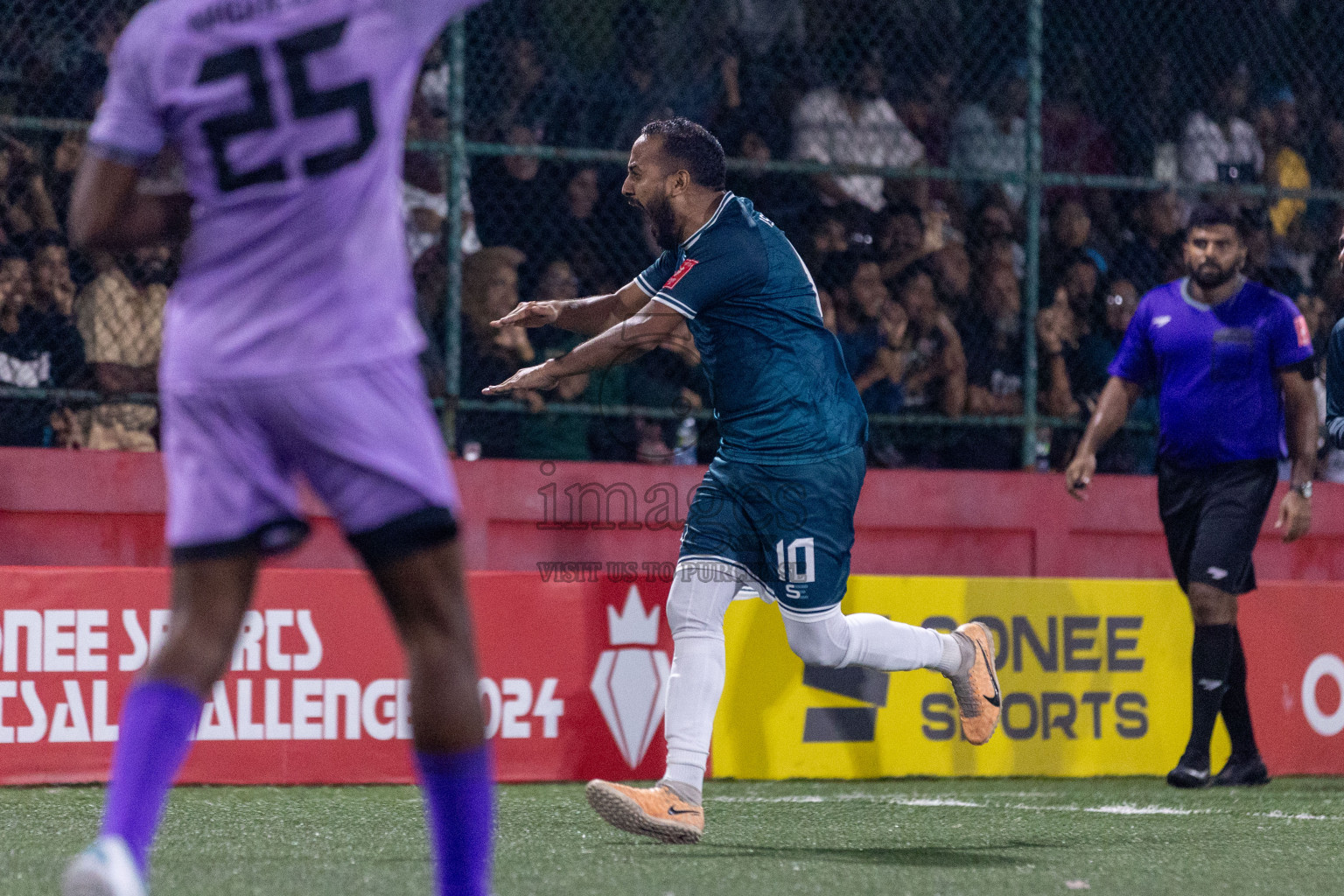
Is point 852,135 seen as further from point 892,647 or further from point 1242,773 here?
point 892,647

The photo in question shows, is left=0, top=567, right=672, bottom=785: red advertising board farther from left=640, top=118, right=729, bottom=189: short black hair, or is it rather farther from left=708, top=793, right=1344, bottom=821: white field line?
left=640, top=118, right=729, bottom=189: short black hair

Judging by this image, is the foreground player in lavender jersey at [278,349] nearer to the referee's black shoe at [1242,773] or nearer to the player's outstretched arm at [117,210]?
the player's outstretched arm at [117,210]

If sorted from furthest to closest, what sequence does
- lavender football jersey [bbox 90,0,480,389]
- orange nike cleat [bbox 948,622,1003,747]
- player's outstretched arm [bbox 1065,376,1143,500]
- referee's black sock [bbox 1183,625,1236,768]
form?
player's outstretched arm [bbox 1065,376,1143,500], referee's black sock [bbox 1183,625,1236,768], orange nike cleat [bbox 948,622,1003,747], lavender football jersey [bbox 90,0,480,389]

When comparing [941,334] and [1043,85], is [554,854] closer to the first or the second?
[941,334]

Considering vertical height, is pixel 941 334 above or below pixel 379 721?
above

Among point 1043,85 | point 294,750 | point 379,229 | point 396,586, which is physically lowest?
point 294,750

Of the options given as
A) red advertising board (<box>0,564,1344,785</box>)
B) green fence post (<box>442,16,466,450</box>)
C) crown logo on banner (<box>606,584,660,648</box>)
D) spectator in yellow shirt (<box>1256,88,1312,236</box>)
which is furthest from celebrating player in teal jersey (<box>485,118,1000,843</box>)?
spectator in yellow shirt (<box>1256,88,1312,236</box>)

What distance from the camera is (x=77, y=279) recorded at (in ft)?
25.3

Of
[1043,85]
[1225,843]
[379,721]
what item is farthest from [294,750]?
[1043,85]

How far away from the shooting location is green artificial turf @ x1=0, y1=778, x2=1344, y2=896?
14.0ft

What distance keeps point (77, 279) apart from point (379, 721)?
7.93 ft

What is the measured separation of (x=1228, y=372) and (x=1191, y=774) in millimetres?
1470

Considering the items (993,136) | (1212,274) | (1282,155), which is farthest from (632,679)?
(1282,155)

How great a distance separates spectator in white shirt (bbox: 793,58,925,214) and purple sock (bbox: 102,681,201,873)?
664cm
